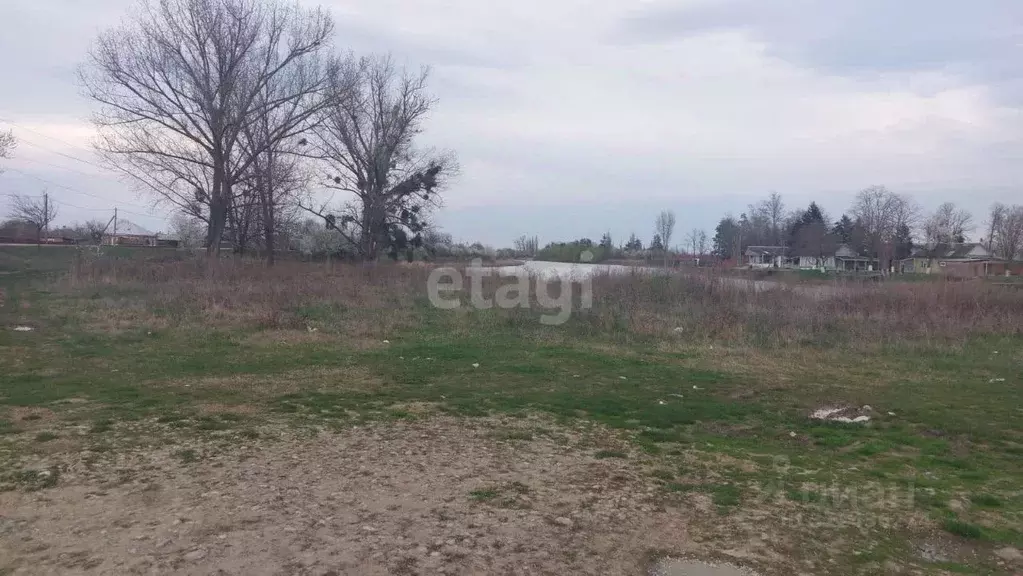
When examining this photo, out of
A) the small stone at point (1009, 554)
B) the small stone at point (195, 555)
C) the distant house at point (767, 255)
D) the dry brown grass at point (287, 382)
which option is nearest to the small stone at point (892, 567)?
the small stone at point (1009, 554)

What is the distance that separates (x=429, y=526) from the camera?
4.04 meters

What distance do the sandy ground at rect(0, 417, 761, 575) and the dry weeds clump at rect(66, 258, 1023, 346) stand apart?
9.14m

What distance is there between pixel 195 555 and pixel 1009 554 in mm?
4806

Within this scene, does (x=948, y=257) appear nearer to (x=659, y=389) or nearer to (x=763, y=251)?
(x=763, y=251)

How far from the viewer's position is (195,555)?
11.5 feet

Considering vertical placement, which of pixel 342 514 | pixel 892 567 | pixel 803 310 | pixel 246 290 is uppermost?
pixel 246 290

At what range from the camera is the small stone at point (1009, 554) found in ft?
12.8

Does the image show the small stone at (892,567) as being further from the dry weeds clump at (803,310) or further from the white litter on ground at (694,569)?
the dry weeds clump at (803,310)

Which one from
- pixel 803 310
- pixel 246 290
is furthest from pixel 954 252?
pixel 246 290

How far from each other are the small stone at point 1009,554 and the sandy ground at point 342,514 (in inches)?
73.4

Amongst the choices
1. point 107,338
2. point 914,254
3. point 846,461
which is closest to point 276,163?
point 107,338

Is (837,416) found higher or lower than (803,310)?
lower

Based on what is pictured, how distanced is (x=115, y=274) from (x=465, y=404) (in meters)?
20.6

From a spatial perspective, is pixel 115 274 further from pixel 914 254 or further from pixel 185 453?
pixel 914 254
